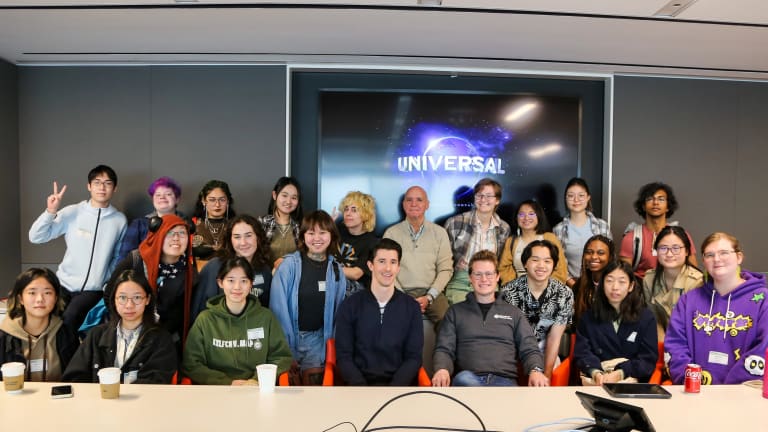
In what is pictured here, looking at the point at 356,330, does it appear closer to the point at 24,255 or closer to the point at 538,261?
the point at 538,261

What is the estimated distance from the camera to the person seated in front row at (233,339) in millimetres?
2900

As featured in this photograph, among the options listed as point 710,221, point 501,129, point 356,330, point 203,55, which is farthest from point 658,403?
point 203,55

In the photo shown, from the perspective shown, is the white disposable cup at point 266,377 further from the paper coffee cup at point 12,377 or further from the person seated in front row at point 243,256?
the person seated in front row at point 243,256

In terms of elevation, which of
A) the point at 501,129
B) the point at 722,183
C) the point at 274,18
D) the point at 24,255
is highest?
the point at 274,18

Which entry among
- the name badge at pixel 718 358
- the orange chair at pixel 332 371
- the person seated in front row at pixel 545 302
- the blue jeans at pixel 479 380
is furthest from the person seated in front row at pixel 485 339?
the name badge at pixel 718 358

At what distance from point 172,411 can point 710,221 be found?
16.5ft

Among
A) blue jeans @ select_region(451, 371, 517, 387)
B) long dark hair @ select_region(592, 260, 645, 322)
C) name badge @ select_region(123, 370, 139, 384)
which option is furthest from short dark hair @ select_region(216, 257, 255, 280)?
long dark hair @ select_region(592, 260, 645, 322)

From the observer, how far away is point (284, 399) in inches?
81.0

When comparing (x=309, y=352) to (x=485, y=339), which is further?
(x=309, y=352)

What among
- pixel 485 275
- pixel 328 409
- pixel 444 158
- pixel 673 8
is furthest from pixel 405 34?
pixel 328 409

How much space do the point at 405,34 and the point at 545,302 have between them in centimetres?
213

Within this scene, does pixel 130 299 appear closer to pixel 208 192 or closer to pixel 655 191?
pixel 208 192

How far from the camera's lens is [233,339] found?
2.95m

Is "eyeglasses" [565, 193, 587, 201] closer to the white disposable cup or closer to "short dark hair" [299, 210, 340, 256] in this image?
"short dark hair" [299, 210, 340, 256]
